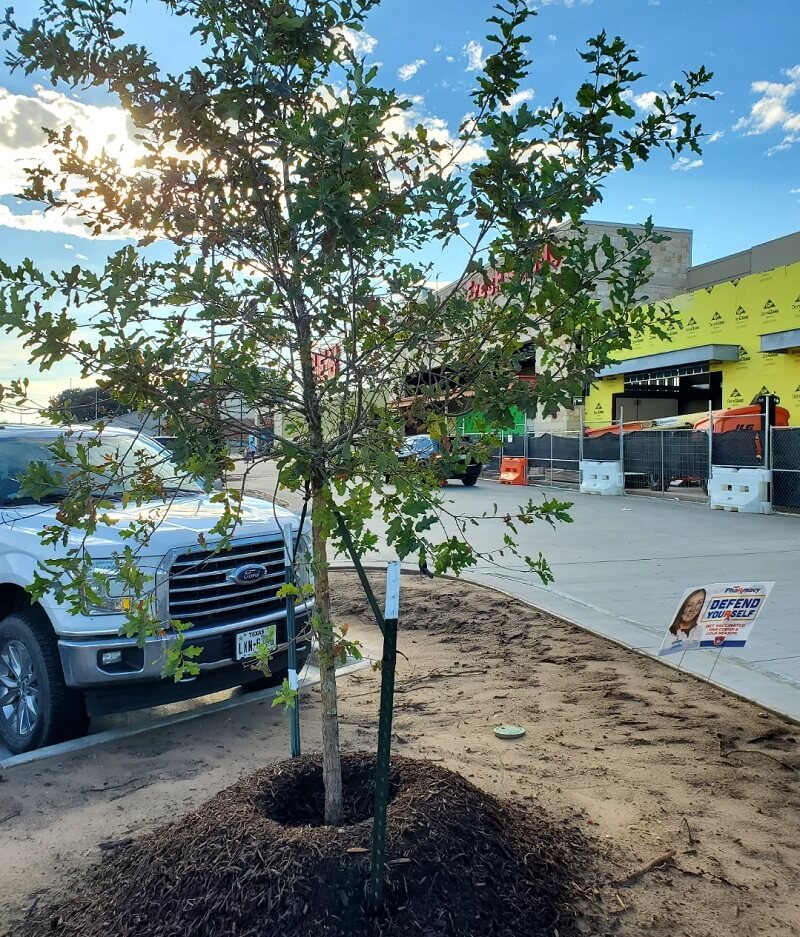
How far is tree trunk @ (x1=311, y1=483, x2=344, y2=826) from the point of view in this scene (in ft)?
8.90

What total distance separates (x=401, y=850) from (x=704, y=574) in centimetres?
747

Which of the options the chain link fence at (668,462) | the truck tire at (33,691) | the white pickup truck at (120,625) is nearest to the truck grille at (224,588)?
the white pickup truck at (120,625)

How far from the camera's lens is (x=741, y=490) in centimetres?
1639

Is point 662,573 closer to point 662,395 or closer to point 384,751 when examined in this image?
point 384,751

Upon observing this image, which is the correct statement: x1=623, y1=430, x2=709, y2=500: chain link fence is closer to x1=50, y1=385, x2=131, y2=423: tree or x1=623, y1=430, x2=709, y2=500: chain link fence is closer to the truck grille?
the truck grille

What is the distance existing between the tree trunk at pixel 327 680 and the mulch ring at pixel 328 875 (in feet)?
0.39

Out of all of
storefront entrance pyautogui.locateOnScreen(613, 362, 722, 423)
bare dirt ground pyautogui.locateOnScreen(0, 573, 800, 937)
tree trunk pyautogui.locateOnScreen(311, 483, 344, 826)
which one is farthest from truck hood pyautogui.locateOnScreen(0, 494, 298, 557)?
storefront entrance pyautogui.locateOnScreen(613, 362, 722, 423)

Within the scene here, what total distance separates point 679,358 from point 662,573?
16898 millimetres

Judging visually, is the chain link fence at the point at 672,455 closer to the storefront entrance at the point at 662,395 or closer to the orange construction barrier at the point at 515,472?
the orange construction barrier at the point at 515,472

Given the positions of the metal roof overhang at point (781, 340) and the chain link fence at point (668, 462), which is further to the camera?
the metal roof overhang at point (781, 340)

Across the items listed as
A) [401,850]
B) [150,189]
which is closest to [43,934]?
[401,850]

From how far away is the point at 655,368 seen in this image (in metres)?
26.8

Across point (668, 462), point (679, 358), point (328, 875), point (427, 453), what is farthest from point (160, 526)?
point (679, 358)

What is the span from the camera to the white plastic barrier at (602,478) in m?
21.3
